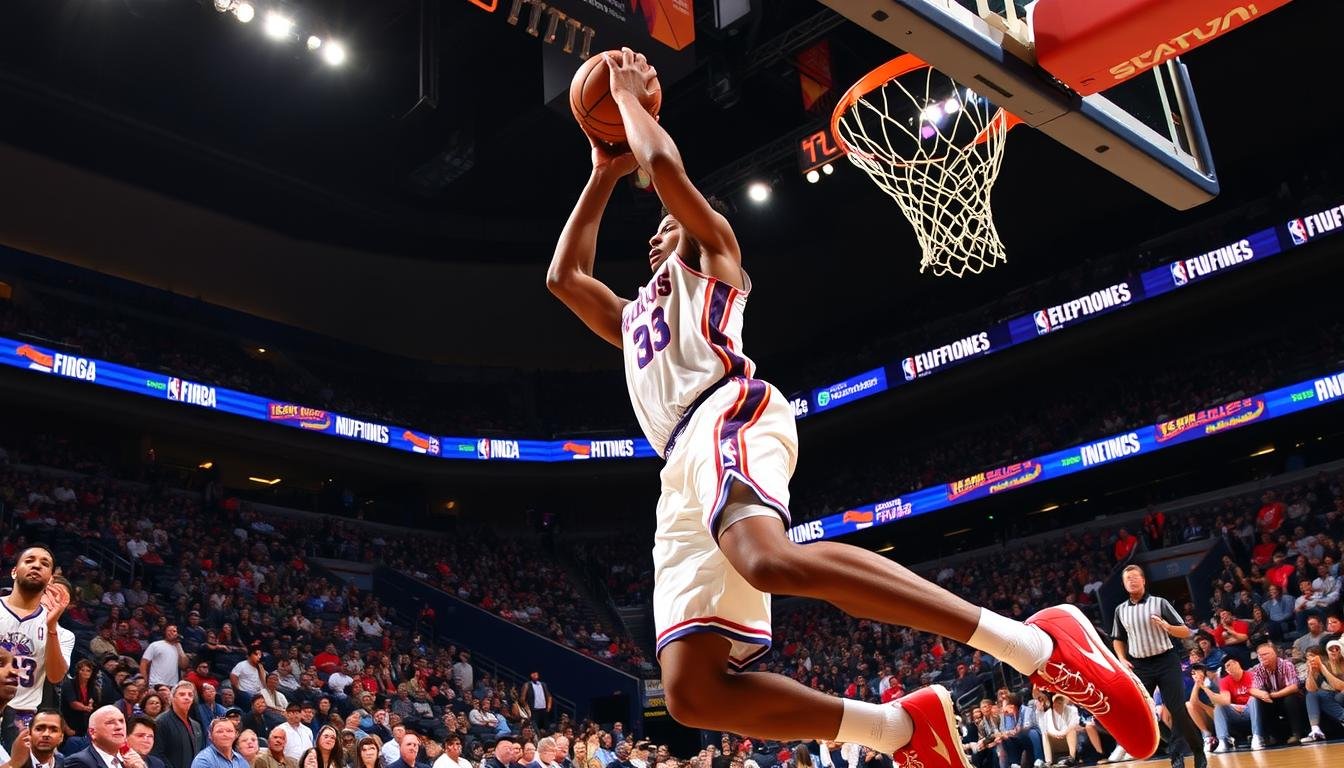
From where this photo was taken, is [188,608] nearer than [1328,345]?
Yes

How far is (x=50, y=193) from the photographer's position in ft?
67.9

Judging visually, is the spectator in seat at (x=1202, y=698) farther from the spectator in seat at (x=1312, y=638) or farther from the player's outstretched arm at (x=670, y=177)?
the player's outstretched arm at (x=670, y=177)

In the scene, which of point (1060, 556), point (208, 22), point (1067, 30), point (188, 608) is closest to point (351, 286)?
point (208, 22)

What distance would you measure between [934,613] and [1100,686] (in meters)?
0.55

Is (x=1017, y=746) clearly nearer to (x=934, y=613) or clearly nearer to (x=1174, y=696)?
(x=1174, y=696)

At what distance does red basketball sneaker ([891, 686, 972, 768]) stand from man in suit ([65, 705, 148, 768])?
3.65m

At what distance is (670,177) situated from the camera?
9.84 ft

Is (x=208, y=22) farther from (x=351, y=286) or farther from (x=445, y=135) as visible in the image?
(x=351, y=286)

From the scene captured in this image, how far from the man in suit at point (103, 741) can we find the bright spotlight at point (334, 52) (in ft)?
36.8

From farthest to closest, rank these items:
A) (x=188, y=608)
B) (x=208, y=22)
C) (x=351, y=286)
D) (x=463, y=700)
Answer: (x=351, y=286), (x=208, y=22), (x=463, y=700), (x=188, y=608)

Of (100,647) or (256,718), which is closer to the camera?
(256,718)

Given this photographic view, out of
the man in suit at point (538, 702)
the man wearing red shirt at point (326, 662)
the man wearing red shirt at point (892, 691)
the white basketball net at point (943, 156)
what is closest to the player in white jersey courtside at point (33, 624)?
the white basketball net at point (943, 156)

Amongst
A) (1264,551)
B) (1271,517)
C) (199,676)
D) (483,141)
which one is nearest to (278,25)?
(483,141)

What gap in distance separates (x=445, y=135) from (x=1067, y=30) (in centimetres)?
1863
